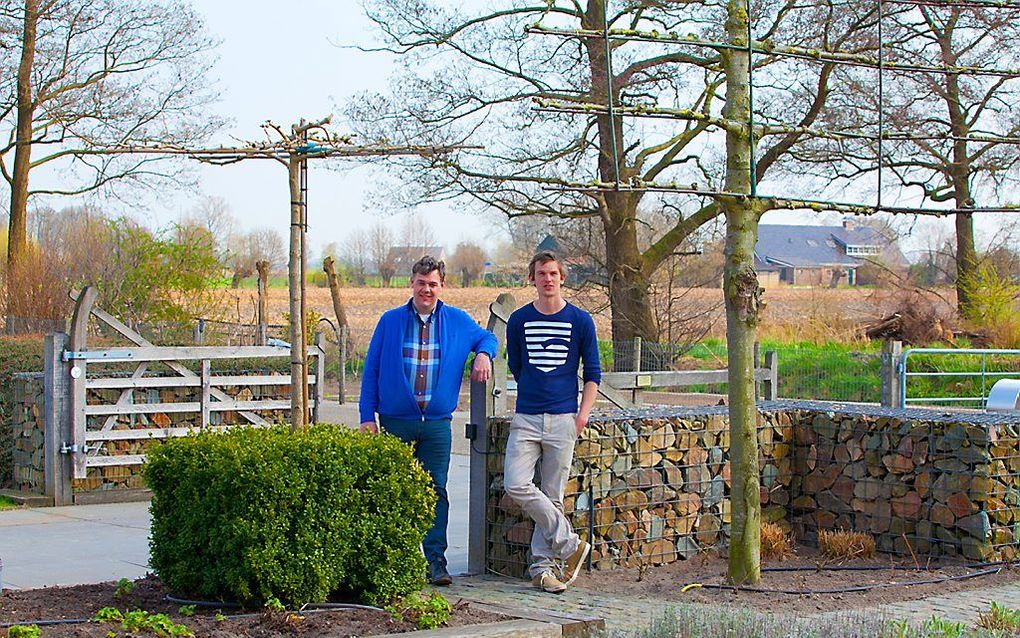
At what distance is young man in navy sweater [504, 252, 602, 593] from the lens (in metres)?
7.60

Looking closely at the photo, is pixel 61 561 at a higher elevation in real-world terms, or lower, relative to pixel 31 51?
lower

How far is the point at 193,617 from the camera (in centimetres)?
619

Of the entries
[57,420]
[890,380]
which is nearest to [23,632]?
[57,420]

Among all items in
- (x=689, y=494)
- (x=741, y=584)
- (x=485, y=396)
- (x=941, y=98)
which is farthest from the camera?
(x=941, y=98)

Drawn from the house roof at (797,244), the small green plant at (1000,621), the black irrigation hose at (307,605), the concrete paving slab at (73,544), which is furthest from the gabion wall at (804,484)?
the house roof at (797,244)

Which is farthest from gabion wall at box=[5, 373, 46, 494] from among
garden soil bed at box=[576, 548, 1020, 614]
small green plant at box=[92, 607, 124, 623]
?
small green plant at box=[92, 607, 124, 623]

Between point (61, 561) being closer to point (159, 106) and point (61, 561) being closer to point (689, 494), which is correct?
point (689, 494)

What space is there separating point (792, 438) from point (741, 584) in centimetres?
216

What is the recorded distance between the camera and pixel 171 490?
6.75 meters

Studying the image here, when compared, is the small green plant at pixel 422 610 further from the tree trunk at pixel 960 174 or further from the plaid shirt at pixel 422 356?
the tree trunk at pixel 960 174

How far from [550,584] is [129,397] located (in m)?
6.43

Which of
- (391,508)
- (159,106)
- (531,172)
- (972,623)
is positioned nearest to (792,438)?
(972,623)

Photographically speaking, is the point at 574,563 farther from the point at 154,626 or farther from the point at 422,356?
the point at 154,626

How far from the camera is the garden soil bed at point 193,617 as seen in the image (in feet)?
19.4
